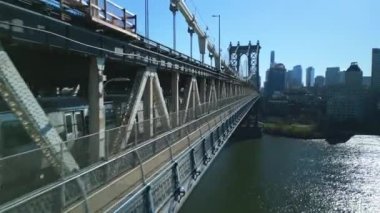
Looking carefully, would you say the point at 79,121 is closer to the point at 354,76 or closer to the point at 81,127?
the point at 81,127

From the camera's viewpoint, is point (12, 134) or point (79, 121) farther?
point (79, 121)

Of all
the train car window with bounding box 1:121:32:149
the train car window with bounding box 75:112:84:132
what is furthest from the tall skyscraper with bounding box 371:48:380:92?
the train car window with bounding box 1:121:32:149

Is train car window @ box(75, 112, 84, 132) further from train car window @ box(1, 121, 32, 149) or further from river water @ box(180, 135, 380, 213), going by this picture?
river water @ box(180, 135, 380, 213)

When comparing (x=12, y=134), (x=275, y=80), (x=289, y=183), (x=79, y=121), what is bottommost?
(x=289, y=183)

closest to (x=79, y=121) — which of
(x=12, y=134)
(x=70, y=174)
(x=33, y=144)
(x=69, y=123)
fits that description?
(x=69, y=123)

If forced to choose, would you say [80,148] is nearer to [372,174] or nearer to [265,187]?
[265,187]

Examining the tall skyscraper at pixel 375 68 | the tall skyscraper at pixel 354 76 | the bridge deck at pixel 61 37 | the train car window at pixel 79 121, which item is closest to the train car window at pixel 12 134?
the bridge deck at pixel 61 37

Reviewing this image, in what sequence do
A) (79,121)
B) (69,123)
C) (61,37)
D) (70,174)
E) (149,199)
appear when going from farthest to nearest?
(79,121) → (69,123) → (61,37) → (149,199) → (70,174)

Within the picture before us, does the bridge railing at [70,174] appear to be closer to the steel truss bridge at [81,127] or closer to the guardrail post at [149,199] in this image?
the steel truss bridge at [81,127]

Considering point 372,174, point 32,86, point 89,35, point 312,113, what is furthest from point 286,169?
point 312,113
